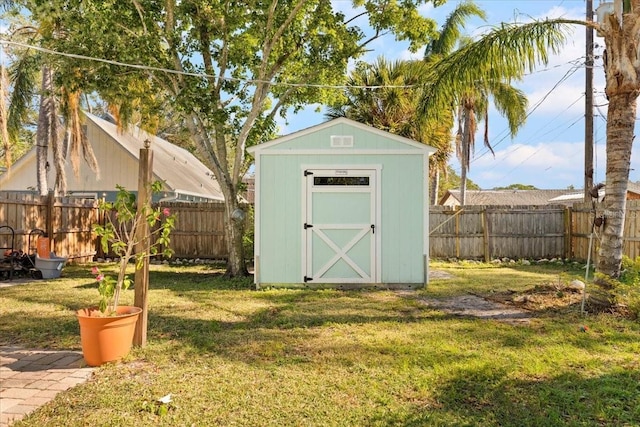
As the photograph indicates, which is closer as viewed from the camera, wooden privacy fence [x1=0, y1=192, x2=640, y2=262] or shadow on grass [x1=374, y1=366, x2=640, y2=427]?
shadow on grass [x1=374, y1=366, x2=640, y2=427]

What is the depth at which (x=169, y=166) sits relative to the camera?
1806 centimetres

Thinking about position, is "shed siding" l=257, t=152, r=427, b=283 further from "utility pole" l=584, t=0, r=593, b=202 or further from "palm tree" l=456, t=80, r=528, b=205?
"palm tree" l=456, t=80, r=528, b=205

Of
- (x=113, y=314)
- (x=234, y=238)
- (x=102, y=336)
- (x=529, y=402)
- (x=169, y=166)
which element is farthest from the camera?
(x=169, y=166)

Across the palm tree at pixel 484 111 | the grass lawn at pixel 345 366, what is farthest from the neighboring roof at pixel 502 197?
the grass lawn at pixel 345 366

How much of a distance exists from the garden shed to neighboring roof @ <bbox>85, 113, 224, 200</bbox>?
252 inches

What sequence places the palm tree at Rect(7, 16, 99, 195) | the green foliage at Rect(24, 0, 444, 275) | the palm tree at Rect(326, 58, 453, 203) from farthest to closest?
the palm tree at Rect(326, 58, 453, 203) < the palm tree at Rect(7, 16, 99, 195) < the green foliage at Rect(24, 0, 444, 275)

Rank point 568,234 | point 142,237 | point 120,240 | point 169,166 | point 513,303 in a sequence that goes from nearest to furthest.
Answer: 1. point 120,240
2. point 142,237
3. point 513,303
4. point 568,234
5. point 169,166

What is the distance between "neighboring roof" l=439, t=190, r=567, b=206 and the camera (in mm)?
30219

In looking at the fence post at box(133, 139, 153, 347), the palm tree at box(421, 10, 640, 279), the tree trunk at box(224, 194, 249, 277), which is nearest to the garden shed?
the tree trunk at box(224, 194, 249, 277)

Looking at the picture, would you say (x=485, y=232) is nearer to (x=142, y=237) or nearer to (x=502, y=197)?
(x=142, y=237)

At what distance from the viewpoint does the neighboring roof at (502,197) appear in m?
30.2

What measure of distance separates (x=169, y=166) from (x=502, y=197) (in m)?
22.8

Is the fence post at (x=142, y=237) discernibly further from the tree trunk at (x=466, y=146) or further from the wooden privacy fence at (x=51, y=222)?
the tree trunk at (x=466, y=146)

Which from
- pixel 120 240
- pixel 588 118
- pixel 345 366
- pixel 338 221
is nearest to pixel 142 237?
pixel 120 240
